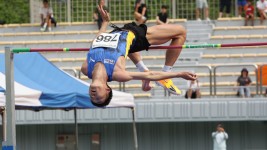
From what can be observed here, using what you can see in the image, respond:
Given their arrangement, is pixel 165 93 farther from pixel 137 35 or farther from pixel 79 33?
pixel 137 35

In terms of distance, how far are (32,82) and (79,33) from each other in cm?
920

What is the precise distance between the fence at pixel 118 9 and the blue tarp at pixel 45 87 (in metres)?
9.97

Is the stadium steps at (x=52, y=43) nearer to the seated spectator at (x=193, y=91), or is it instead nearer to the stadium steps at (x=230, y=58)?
the stadium steps at (x=230, y=58)

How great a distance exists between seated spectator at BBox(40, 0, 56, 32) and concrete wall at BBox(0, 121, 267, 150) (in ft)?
14.2

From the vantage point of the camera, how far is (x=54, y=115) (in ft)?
73.8

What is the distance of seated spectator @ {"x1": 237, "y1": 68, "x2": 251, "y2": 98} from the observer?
2209 cm

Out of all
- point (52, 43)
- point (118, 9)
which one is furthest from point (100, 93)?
point (118, 9)

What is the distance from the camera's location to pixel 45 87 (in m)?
16.9

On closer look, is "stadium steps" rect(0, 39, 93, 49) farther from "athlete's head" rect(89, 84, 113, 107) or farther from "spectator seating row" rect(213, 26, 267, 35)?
"athlete's head" rect(89, 84, 113, 107)

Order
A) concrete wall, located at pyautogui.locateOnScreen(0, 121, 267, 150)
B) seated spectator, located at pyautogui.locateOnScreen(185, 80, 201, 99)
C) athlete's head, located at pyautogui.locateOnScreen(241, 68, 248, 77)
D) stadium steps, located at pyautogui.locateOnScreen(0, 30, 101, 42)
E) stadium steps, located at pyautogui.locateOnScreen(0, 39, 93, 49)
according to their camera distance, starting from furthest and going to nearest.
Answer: stadium steps, located at pyautogui.locateOnScreen(0, 30, 101, 42)
stadium steps, located at pyautogui.locateOnScreen(0, 39, 93, 49)
concrete wall, located at pyautogui.locateOnScreen(0, 121, 267, 150)
seated spectator, located at pyautogui.locateOnScreen(185, 80, 201, 99)
athlete's head, located at pyautogui.locateOnScreen(241, 68, 248, 77)

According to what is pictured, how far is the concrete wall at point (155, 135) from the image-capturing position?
899 inches

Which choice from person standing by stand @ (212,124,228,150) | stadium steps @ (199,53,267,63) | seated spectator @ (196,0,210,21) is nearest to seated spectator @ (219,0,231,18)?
seated spectator @ (196,0,210,21)

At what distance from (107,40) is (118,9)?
15946 millimetres

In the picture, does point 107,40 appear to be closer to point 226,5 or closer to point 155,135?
point 155,135
